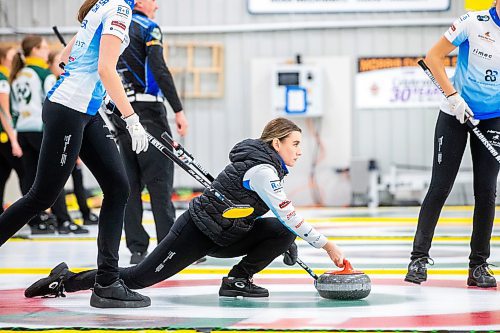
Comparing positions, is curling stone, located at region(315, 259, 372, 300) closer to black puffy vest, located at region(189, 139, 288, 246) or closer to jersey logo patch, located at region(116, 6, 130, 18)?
black puffy vest, located at region(189, 139, 288, 246)

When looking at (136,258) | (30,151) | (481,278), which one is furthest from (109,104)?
(30,151)

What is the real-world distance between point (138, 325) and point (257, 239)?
3.00 ft

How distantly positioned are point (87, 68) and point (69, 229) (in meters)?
4.45

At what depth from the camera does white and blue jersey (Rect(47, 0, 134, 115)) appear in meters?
3.92

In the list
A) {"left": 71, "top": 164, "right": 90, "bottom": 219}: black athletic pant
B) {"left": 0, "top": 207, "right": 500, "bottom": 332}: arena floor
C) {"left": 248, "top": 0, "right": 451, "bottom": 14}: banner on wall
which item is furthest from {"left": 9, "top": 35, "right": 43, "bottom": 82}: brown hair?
{"left": 248, "top": 0, "right": 451, "bottom": 14}: banner on wall

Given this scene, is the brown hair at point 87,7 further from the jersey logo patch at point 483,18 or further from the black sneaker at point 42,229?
the black sneaker at point 42,229

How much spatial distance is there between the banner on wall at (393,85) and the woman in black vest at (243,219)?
340 inches

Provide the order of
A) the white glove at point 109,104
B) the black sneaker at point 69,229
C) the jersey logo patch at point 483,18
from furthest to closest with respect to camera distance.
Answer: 1. the black sneaker at point 69,229
2. the jersey logo patch at point 483,18
3. the white glove at point 109,104

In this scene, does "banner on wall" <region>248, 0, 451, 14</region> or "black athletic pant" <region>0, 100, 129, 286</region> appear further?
"banner on wall" <region>248, 0, 451, 14</region>

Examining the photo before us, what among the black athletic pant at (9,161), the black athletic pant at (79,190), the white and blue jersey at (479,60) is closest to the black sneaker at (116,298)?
the white and blue jersey at (479,60)

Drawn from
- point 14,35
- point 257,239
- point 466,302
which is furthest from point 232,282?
point 14,35

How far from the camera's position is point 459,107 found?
4.64 metres

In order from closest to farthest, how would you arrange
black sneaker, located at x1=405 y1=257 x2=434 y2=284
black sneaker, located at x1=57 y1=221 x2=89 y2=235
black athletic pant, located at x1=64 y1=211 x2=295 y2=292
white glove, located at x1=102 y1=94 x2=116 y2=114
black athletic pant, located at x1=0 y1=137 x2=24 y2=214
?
black athletic pant, located at x1=64 y1=211 x2=295 y2=292, white glove, located at x1=102 y1=94 x2=116 y2=114, black sneaker, located at x1=405 y1=257 x2=434 y2=284, black sneaker, located at x1=57 y1=221 x2=89 y2=235, black athletic pant, located at x1=0 y1=137 x2=24 y2=214

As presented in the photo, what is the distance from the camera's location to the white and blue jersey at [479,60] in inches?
185
